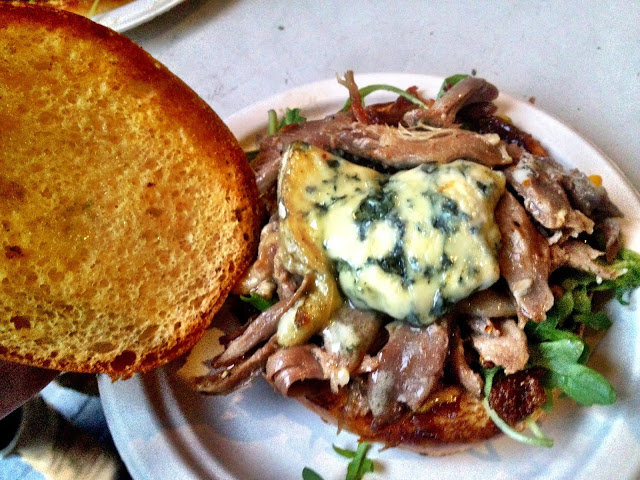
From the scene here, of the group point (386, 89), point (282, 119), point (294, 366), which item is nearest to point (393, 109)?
point (386, 89)

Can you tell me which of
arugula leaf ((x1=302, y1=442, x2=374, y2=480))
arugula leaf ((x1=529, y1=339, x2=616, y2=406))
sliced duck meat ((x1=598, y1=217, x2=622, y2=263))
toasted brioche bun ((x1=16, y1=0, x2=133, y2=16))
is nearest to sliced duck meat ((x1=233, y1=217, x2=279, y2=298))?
arugula leaf ((x1=302, y1=442, x2=374, y2=480))

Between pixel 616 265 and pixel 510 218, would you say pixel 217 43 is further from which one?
pixel 616 265

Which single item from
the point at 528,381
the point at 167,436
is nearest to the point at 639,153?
the point at 528,381

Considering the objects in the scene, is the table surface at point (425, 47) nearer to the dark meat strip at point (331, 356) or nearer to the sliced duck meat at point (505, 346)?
the sliced duck meat at point (505, 346)

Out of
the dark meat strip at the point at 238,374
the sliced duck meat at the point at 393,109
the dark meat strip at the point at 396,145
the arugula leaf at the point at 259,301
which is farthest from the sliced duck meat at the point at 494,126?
the dark meat strip at the point at 238,374

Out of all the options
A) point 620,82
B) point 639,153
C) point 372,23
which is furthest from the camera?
point 372,23

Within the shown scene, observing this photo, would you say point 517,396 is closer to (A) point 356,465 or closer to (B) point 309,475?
(A) point 356,465
